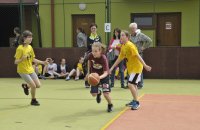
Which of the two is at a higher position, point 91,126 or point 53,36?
point 53,36

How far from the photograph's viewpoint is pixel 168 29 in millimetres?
20422

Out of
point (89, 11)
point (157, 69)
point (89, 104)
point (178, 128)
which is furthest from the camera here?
point (89, 11)

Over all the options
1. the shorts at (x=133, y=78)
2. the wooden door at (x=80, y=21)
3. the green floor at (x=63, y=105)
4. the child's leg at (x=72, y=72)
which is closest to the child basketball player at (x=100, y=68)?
the green floor at (x=63, y=105)

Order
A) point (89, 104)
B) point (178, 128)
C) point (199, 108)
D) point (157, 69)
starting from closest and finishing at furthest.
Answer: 1. point (178, 128)
2. point (199, 108)
3. point (89, 104)
4. point (157, 69)

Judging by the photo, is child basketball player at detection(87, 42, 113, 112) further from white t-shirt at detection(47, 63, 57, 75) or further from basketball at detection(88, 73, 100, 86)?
white t-shirt at detection(47, 63, 57, 75)

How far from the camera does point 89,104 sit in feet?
33.3

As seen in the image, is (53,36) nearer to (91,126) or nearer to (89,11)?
(89,11)

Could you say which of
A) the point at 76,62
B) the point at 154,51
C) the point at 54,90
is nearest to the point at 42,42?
the point at 76,62

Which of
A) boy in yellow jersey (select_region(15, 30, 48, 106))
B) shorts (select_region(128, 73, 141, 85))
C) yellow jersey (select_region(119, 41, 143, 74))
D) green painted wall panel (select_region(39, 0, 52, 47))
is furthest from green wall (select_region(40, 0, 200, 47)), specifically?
boy in yellow jersey (select_region(15, 30, 48, 106))

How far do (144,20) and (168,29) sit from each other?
3.91ft

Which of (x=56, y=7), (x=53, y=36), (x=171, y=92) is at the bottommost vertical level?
(x=171, y=92)

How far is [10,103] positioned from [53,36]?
1088 centimetres

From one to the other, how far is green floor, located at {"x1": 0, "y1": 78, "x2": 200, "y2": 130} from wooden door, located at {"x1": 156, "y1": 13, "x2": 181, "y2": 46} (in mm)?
5435

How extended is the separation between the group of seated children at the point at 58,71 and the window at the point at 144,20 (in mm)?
4790
